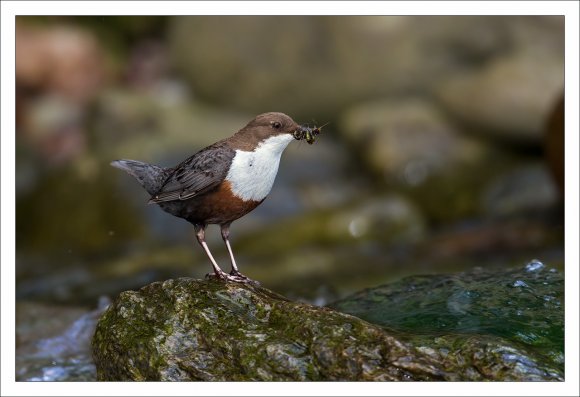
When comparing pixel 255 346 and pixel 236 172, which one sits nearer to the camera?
pixel 255 346

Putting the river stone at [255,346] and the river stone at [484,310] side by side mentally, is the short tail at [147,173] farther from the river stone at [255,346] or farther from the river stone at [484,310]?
the river stone at [484,310]

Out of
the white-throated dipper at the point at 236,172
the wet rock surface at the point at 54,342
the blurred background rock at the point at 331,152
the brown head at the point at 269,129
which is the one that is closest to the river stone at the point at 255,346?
the white-throated dipper at the point at 236,172

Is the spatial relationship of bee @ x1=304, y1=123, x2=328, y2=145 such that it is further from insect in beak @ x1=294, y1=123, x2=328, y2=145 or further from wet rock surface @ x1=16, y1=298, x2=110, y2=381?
wet rock surface @ x1=16, y1=298, x2=110, y2=381

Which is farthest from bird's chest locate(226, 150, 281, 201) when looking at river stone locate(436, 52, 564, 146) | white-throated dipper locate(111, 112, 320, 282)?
river stone locate(436, 52, 564, 146)

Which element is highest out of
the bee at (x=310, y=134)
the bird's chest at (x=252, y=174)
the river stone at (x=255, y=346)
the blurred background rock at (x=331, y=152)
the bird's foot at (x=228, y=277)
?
the blurred background rock at (x=331, y=152)

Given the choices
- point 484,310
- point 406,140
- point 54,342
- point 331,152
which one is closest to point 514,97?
point 406,140

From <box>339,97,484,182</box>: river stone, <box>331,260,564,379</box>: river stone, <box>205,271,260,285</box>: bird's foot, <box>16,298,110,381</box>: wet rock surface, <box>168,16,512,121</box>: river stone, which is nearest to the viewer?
<box>331,260,564,379</box>: river stone

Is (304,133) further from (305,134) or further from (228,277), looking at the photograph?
(228,277)
